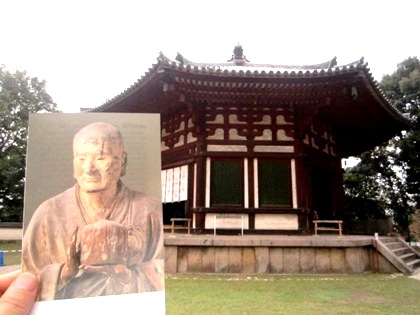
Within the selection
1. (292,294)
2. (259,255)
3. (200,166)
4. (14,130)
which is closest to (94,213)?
(292,294)

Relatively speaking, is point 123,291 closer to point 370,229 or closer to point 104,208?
point 104,208

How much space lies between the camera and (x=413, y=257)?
9734 mm

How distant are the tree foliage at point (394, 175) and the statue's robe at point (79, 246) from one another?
19.0m

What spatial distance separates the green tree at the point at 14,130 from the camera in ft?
69.7

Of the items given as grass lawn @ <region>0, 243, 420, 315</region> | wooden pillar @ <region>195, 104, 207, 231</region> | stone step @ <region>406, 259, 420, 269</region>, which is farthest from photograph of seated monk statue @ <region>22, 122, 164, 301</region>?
stone step @ <region>406, 259, 420, 269</region>

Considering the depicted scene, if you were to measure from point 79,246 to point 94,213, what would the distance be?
0.15 metres

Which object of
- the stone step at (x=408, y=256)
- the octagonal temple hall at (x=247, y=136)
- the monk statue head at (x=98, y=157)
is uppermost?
the octagonal temple hall at (x=247, y=136)

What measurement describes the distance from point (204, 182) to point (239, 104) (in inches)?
96.3

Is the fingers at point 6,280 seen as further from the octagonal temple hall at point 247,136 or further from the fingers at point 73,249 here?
the octagonal temple hall at point 247,136

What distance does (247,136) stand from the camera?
9922 mm

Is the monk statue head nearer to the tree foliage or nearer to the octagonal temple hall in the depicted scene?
the octagonal temple hall

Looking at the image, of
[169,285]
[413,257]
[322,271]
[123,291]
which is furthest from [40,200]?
[413,257]

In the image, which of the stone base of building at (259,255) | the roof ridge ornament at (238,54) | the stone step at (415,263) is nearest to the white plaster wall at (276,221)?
the stone base of building at (259,255)

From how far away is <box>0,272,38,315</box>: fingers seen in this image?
4.18ft
